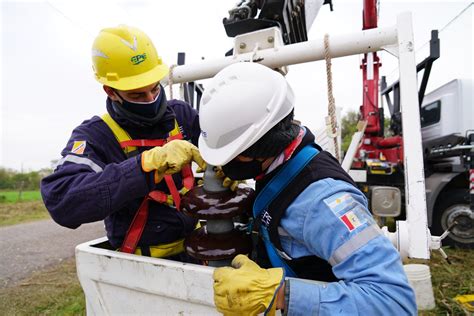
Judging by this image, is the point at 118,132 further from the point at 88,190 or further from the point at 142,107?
the point at 88,190

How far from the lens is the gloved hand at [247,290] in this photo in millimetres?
1110

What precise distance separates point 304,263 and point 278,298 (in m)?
0.20

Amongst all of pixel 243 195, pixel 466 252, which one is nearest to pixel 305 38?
pixel 243 195

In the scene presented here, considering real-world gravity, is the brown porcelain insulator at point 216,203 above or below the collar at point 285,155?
below

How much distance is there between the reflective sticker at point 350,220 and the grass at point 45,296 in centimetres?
319

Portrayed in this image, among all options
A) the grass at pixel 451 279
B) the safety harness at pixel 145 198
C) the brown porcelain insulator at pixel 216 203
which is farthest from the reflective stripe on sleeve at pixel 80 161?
the grass at pixel 451 279

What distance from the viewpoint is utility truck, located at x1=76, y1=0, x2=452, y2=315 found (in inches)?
55.2

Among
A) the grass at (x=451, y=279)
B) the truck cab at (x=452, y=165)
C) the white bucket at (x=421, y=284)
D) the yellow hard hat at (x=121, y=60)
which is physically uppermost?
the yellow hard hat at (x=121, y=60)

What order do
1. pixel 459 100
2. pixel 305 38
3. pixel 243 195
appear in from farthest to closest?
pixel 459 100 < pixel 305 38 < pixel 243 195

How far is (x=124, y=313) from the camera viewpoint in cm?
159

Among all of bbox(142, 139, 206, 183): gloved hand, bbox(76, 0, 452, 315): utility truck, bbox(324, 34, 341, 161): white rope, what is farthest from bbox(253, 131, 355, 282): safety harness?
bbox(324, 34, 341, 161): white rope

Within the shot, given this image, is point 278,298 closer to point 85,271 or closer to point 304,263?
point 304,263

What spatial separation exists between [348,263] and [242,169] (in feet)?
1.61

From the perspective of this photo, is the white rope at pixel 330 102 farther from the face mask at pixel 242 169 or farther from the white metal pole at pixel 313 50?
the face mask at pixel 242 169
